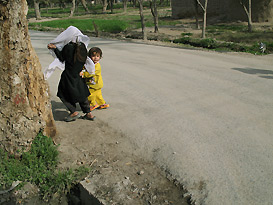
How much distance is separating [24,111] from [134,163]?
5.06 ft

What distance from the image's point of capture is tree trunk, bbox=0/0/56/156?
3480 mm

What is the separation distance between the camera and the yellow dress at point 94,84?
Result: 5215 millimetres

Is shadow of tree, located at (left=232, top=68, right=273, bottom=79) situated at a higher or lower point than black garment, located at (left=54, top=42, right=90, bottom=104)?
lower

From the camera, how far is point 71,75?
15.5 ft

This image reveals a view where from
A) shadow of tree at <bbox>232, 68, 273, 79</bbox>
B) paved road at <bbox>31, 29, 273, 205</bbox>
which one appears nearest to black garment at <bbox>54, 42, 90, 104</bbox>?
paved road at <bbox>31, 29, 273, 205</bbox>

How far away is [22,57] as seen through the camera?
11.9 ft

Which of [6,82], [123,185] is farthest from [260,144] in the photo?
[6,82]

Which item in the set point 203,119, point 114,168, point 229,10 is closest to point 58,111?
point 114,168

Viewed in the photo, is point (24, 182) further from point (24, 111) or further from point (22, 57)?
point (22, 57)

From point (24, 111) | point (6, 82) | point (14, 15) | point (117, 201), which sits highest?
point (14, 15)

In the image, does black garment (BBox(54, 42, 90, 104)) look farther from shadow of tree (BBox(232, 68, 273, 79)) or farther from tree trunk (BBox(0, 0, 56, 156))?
shadow of tree (BBox(232, 68, 273, 79))

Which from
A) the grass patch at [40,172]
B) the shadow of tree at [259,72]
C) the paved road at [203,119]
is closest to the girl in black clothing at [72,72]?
the paved road at [203,119]

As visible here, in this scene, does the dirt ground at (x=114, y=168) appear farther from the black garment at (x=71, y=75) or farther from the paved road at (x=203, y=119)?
the black garment at (x=71, y=75)

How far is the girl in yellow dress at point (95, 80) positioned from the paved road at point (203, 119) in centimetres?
23
